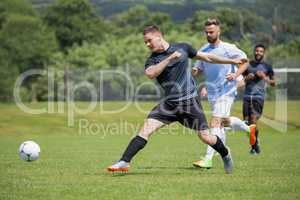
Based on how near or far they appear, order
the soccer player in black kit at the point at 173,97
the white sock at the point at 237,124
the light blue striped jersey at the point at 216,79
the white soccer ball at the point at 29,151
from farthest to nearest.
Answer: the white sock at the point at 237,124 → the light blue striped jersey at the point at 216,79 → the white soccer ball at the point at 29,151 → the soccer player in black kit at the point at 173,97

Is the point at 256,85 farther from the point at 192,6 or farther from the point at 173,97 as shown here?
the point at 192,6

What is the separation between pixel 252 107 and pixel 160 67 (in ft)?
25.3

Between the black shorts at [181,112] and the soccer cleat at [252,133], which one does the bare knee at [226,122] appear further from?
the black shorts at [181,112]

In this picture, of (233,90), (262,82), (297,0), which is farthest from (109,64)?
(233,90)

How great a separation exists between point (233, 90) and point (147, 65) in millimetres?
2985

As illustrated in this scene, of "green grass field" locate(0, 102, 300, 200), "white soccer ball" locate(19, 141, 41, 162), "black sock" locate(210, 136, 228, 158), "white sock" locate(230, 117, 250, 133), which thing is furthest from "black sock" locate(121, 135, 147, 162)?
"white sock" locate(230, 117, 250, 133)

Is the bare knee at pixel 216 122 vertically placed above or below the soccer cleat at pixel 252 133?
above

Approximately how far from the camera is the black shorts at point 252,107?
57.3 ft

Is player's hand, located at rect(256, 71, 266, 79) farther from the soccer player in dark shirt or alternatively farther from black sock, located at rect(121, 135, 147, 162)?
black sock, located at rect(121, 135, 147, 162)

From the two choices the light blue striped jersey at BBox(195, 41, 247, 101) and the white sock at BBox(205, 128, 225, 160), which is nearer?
the white sock at BBox(205, 128, 225, 160)

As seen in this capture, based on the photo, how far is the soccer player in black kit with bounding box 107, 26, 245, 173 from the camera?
10383 mm

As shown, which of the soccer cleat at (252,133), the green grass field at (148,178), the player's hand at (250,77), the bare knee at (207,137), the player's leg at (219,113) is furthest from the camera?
the player's hand at (250,77)

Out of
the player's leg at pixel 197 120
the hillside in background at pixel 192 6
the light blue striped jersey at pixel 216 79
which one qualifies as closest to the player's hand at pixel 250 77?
the light blue striped jersey at pixel 216 79

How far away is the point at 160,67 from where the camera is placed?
401 inches
